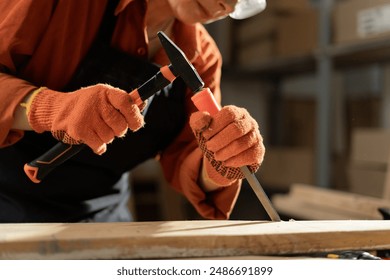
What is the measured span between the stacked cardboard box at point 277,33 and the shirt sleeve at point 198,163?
1531 millimetres

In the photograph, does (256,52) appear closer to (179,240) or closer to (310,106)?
(310,106)

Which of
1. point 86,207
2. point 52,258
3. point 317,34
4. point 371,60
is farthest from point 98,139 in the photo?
point 371,60

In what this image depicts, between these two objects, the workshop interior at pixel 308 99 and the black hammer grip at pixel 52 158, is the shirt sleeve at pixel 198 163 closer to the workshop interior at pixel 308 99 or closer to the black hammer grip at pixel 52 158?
the black hammer grip at pixel 52 158

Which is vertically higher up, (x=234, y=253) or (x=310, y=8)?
(x=234, y=253)

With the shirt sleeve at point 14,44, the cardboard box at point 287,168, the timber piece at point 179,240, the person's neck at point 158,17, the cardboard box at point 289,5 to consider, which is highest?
the shirt sleeve at point 14,44

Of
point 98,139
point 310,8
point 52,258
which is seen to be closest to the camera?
point 52,258

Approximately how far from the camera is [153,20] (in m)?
0.98

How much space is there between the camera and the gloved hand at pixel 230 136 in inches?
28.5

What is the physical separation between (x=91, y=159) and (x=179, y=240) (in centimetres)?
44

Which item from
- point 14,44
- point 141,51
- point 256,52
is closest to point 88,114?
→ point 14,44

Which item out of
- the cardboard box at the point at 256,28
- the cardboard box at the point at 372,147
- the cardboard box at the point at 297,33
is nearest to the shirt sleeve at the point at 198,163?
the cardboard box at the point at 372,147
